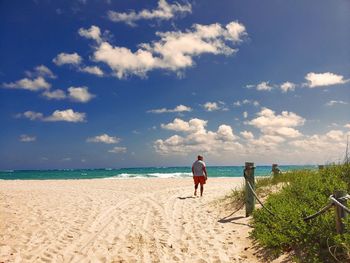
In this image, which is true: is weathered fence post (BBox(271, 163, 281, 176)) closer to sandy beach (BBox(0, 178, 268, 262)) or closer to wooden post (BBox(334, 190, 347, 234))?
sandy beach (BBox(0, 178, 268, 262))

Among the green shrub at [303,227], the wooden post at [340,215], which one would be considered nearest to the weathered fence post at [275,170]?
the green shrub at [303,227]

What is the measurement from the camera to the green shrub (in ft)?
17.2

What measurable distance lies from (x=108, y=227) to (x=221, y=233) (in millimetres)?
3102

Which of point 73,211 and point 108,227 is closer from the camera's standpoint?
point 108,227

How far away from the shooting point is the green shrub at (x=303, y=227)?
5254 mm

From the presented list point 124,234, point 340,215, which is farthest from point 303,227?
point 124,234

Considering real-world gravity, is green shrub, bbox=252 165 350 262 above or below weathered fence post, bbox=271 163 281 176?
below

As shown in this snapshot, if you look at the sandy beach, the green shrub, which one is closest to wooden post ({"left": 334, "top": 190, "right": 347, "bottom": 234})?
the green shrub

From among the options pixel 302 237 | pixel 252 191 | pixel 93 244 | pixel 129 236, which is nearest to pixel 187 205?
pixel 252 191

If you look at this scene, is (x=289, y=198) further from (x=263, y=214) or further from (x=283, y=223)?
(x=283, y=223)

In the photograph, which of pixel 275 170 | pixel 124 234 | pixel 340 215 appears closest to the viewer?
pixel 340 215

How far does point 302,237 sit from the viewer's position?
5973 mm

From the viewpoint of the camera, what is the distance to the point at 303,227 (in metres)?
6.12

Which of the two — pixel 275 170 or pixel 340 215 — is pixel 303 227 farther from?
pixel 275 170
